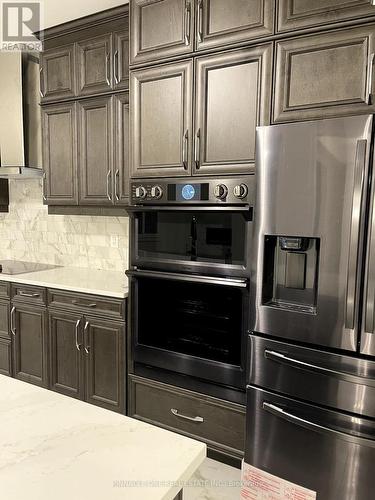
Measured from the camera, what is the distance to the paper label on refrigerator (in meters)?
1.74

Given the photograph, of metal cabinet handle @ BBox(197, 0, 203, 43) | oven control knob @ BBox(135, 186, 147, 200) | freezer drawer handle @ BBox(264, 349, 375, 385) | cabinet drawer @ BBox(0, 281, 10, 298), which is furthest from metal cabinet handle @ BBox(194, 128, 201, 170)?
cabinet drawer @ BBox(0, 281, 10, 298)

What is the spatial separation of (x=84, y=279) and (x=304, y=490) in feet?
6.35

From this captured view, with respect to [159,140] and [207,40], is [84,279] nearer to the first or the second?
[159,140]

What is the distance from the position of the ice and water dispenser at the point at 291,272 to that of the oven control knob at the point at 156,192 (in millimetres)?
707

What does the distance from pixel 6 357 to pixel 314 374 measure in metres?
2.40

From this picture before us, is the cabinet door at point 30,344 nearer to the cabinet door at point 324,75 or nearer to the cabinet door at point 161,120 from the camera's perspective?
the cabinet door at point 161,120

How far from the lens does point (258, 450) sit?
6.09 feet

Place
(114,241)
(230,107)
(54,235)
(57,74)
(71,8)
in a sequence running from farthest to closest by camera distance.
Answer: (54,235)
(114,241)
(57,74)
(71,8)
(230,107)

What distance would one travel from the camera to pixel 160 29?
2.11m

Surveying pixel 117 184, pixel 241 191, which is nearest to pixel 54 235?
pixel 117 184

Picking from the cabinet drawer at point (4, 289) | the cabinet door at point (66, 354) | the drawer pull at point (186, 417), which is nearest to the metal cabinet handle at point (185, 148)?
the cabinet door at point (66, 354)

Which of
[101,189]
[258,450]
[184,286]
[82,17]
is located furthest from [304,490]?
[82,17]

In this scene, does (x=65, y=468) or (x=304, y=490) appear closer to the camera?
(x=65, y=468)

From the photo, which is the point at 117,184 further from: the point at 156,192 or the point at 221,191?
the point at 221,191
